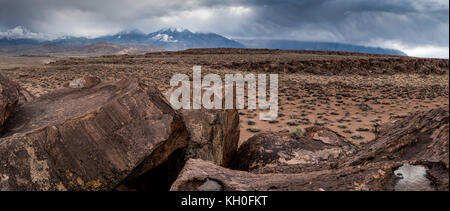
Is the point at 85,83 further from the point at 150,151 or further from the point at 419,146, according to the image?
the point at 419,146

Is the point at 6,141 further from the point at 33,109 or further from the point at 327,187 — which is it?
the point at 327,187

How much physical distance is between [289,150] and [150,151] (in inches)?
146

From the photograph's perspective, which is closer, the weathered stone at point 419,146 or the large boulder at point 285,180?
the weathered stone at point 419,146

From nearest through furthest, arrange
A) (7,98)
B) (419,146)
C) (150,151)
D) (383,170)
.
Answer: (383,170) → (419,146) → (150,151) → (7,98)

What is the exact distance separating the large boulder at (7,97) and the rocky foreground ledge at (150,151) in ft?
0.06

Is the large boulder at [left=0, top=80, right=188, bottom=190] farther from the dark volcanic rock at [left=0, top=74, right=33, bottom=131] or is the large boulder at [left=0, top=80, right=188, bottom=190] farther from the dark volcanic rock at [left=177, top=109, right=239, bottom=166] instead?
the dark volcanic rock at [left=177, top=109, right=239, bottom=166]

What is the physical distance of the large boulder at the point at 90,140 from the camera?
370cm

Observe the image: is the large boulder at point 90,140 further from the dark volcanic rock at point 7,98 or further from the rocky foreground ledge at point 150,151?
the dark volcanic rock at point 7,98

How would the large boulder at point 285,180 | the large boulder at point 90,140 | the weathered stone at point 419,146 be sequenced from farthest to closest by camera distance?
1. the large boulder at point 90,140
2. the large boulder at point 285,180
3. the weathered stone at point 419,146

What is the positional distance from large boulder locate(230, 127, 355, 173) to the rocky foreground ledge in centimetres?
6

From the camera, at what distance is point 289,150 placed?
22.0 ft

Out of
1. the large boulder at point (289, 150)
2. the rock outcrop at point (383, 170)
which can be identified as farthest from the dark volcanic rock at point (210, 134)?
the rock outcrop at point (383, 170)

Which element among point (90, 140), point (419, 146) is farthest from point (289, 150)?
point (90, 140)

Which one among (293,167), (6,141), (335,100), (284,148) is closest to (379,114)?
(335,100)
